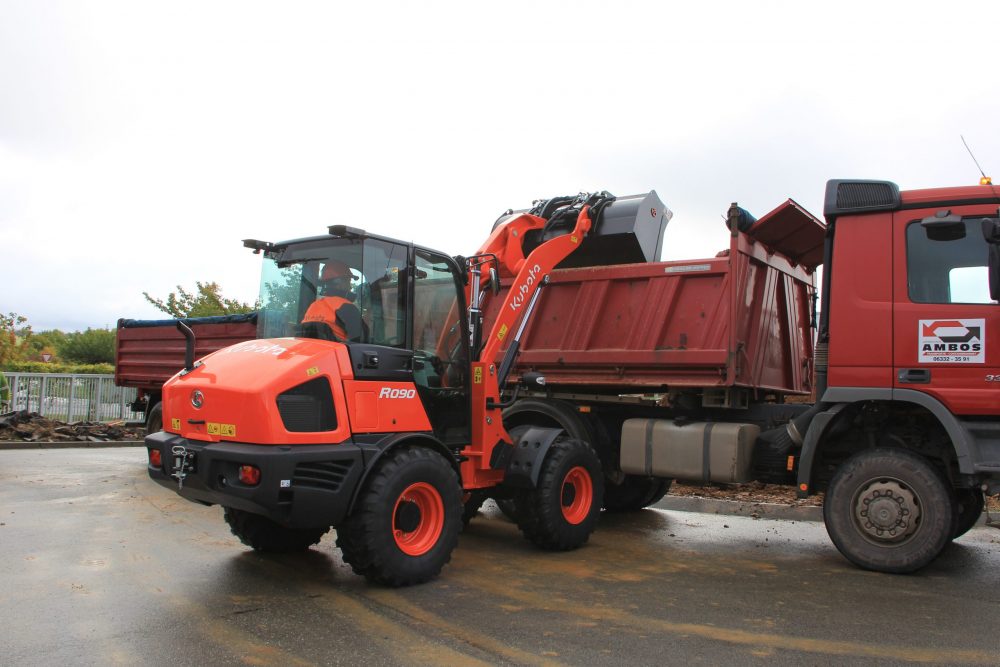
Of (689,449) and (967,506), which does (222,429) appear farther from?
(967,506)

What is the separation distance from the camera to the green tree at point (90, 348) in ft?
183

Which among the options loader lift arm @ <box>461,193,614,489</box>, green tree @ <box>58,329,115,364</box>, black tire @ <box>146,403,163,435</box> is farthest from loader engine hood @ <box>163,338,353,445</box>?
green tree @ <box>58,329,115,364</box>

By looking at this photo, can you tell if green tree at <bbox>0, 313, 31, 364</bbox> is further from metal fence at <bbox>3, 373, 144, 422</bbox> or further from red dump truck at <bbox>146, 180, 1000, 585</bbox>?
red dump truck at <bbox>146, 180, 1000, 585</bbox>

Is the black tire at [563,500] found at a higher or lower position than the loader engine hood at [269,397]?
lower

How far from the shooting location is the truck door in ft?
19.0

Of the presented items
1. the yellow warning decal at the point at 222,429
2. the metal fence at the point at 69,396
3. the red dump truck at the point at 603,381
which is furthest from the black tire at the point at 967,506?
the metal fence at the point at 69,396

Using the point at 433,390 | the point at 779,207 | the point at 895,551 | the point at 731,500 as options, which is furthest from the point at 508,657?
the point at 731,500

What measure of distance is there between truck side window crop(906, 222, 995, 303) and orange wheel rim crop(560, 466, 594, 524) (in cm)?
306

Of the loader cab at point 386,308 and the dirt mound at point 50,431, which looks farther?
the dirt mound at point 50,431

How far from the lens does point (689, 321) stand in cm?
750

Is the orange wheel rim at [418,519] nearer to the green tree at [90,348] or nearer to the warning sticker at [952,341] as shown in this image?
the warning sticker at [952,341]

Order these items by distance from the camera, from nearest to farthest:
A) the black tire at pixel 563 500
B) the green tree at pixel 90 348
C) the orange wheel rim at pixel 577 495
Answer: the black tire at pixel 563 500 → the orange wheel rim at pixel 577 495 → the green tree at pixel 90 348

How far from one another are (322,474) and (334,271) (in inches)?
59.9

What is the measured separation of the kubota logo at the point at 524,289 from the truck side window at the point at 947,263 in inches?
124
